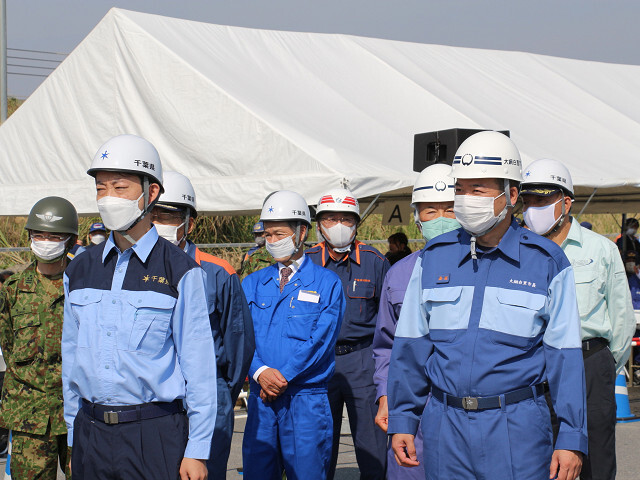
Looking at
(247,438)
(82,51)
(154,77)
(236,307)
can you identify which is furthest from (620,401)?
(82,51)

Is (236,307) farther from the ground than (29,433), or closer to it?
farther from the ground

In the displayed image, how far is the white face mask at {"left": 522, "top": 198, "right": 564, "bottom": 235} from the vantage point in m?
5.62

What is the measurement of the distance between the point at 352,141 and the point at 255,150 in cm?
113

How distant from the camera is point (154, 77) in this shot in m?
10.8

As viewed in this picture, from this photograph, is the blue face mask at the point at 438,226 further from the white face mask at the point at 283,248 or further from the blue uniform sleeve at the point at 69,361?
the blue uniform sleeve at the point at 69,361

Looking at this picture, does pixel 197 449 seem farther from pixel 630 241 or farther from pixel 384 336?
pixel 630 241

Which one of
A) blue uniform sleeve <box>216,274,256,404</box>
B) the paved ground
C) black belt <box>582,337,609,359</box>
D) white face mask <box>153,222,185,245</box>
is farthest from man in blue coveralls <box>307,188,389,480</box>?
white face mask <box>153,222,185,245</box>

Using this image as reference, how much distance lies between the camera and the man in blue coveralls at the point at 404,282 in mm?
4910

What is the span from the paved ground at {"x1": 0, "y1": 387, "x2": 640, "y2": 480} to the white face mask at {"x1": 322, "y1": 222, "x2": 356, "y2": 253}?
186 centimetres

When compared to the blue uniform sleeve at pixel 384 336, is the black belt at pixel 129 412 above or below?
below

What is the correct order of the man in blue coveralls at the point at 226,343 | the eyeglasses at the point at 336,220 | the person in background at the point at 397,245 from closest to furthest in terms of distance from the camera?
the man in blue coveralls at the point at 226,343 → the eyeglasses at the point at 336,220 → the person in background at the point at 397,245

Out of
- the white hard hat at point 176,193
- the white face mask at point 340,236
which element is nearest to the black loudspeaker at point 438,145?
the white face mask at point 340,236

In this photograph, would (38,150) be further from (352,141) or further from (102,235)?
(352,141)

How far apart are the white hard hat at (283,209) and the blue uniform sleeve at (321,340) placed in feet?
1.80
